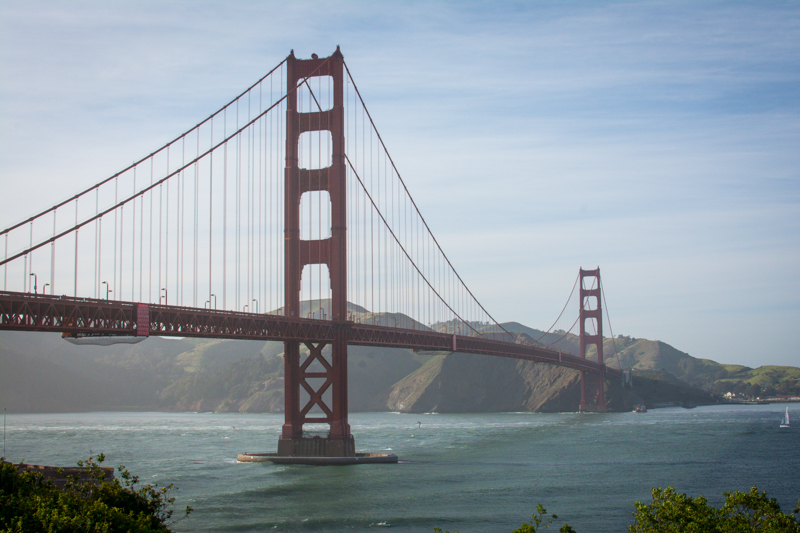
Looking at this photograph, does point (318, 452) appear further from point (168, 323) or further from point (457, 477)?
point (168, 323)

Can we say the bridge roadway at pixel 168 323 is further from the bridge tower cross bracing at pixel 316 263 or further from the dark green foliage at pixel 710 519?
the dark green foliage at pixel 710 519

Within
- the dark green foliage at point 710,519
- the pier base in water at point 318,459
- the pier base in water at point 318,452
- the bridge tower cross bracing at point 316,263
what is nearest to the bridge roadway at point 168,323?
the bridge tower cross bracing at point 316,263

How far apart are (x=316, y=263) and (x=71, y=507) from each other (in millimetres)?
27160

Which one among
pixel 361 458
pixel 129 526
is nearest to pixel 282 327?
pixel 361 458

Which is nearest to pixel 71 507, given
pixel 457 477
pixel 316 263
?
pixel 457 477

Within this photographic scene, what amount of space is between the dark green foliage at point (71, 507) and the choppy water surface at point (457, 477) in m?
5.37

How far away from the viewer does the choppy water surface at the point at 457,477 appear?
30.7 m

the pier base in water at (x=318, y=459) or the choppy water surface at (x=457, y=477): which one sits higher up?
the pier base in water at (x=318, y=459)

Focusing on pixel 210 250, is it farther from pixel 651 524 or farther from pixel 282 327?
pixel 651 524

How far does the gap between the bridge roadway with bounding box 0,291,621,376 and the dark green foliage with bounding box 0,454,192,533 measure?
20.2 feet

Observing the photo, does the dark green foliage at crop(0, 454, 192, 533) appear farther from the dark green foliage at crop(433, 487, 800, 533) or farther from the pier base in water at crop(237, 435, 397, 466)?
the pier base in water at crop(237, 435, 397, 466)

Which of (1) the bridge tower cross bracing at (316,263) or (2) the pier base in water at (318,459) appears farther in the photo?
(1) the bridge tower cross bracing at (316,263)

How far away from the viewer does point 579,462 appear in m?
50.9

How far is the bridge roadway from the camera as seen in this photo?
28953 mm
